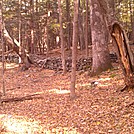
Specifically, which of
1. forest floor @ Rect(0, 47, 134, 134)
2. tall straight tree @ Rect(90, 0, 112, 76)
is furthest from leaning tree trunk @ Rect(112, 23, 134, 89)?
tall straight tree @ Rect(90, 0, 112, 76)

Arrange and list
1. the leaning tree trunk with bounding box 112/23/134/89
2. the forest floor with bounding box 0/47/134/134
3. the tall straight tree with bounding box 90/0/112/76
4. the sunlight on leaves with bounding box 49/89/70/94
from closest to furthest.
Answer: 1. the forest floor with bounding box 0/47/134/134
2. the leaning tree trunk with bounding box 112/23/134/89
3. the sunlight on leaves with bounding box 49/89/70/94
4. the tall straight tree with bounding box 90/0/112/76

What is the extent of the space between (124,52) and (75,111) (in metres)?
2.58

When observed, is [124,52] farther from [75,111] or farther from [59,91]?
[59,91]

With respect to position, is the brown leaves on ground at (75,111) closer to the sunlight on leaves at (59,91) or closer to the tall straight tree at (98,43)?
the sunlight on leaves at (59,91)

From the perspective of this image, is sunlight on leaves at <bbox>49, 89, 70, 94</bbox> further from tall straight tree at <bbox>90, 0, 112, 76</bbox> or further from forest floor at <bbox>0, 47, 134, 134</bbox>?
tall straight tree at <bbox>90, 0, 112, 76</bbox>

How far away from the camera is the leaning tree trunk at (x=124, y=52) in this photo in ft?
25.0

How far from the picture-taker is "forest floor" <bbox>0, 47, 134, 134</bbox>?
6.23 meters

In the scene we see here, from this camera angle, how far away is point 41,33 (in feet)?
105

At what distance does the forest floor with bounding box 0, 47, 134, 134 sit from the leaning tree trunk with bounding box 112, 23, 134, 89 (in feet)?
1.91

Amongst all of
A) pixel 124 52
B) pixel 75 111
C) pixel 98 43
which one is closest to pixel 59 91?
pixel 75 111

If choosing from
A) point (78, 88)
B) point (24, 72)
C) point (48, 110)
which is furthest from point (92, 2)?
point (24, 72)

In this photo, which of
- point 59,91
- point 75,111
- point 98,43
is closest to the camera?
point 75,111

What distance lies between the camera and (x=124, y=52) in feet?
25.5

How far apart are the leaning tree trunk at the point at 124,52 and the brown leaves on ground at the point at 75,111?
59 centimetres
